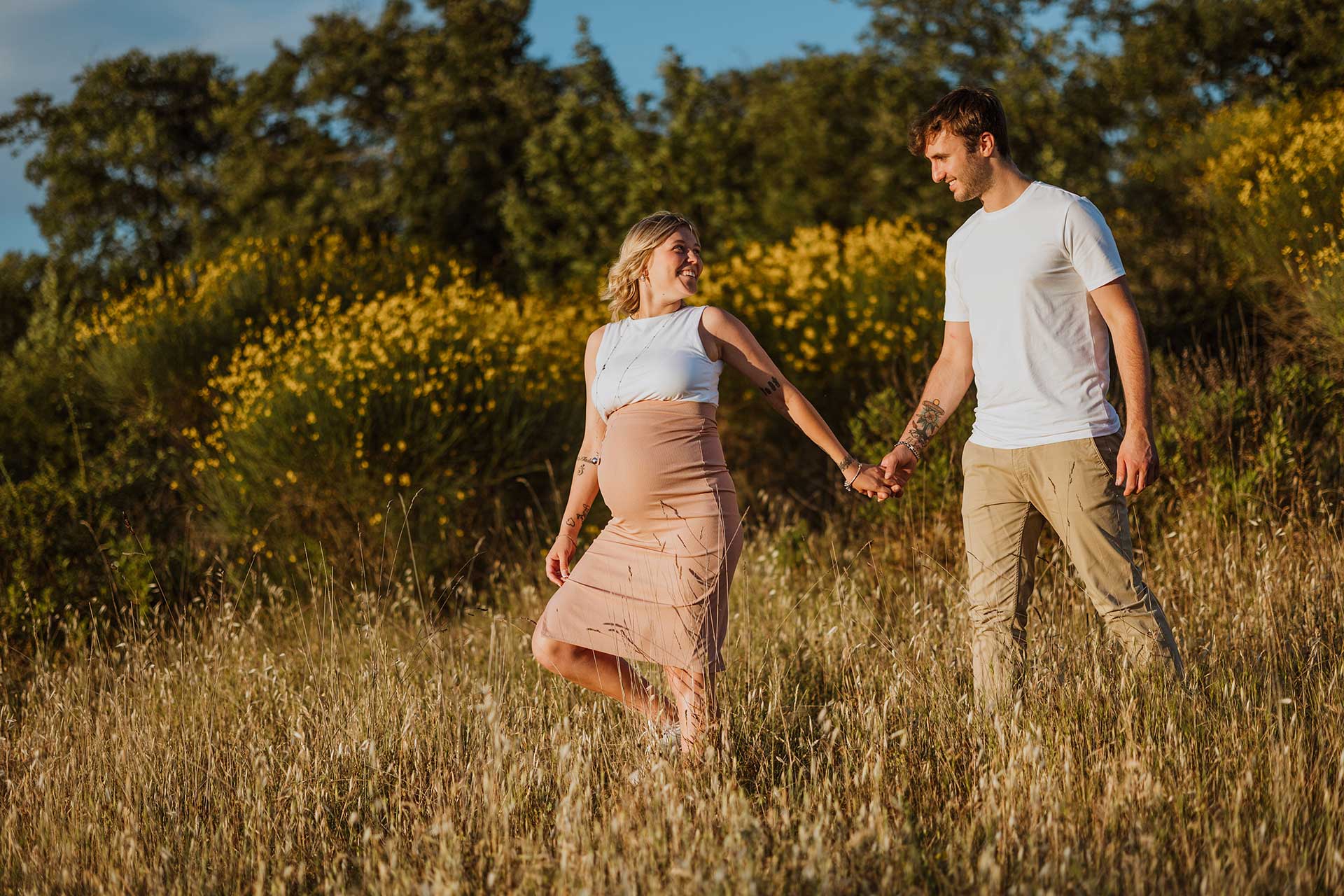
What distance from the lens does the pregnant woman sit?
10.7 ft

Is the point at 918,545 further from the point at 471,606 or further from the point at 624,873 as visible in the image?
the point at 624,873

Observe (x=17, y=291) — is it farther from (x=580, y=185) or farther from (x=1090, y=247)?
(x=1090, y=247)

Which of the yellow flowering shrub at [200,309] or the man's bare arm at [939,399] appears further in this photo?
the yellow flowering shrub at [200,309]

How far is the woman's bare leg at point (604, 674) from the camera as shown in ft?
10.8

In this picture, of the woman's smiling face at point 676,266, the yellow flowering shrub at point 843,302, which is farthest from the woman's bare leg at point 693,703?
the yellow flowering shrub at point 843,302

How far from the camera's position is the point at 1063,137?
533 inches

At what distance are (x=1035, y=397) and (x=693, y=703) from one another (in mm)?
1299

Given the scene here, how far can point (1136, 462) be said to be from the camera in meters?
2.98

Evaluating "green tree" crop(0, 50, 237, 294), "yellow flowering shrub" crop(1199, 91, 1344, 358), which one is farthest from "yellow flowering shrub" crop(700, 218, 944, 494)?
"green tree" crop(0, 50, 237, 294)

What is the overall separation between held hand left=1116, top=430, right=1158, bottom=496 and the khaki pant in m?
0.04

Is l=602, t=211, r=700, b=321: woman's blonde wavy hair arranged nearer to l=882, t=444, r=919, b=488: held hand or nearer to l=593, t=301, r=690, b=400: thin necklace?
l=593, t=301, r=690, b=400: thin necklace

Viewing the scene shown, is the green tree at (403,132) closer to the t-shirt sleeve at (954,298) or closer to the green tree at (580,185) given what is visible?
the green tree at (580,185)

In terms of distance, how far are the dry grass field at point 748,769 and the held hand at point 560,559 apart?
17.0 inches

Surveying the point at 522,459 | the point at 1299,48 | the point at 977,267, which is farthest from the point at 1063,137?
the point at 977,267
